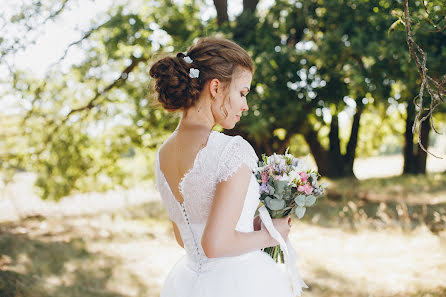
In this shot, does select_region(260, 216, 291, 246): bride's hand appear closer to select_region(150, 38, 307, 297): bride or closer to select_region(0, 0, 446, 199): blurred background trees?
select_region(150, 38, 307, 297): bride

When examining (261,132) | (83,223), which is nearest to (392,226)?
(261,132)

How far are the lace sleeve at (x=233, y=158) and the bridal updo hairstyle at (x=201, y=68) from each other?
339 mm

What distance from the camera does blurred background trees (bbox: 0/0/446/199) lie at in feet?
23.1

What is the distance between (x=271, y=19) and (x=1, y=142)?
652 cm

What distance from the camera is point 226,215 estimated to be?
1.80 meters

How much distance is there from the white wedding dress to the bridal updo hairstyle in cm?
26

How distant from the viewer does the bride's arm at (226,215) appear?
5.93 feet

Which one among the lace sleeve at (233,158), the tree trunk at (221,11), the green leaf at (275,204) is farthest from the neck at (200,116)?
the tree trunk at (221,11)

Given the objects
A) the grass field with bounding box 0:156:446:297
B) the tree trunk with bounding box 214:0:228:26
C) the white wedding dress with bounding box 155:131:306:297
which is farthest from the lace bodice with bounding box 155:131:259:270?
the tree trunk with bounding box 214:0:228:26

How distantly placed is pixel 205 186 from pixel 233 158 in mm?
193

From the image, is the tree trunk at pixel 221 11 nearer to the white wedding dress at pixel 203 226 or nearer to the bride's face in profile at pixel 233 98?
the bride's face in profile at pixel 233 98

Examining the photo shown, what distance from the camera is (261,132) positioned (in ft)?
25.5

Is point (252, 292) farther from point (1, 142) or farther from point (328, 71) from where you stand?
point (1, 142)

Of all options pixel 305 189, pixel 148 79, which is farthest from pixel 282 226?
pixel 148 79
